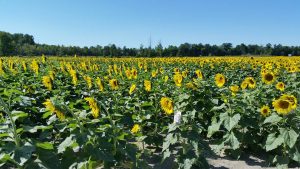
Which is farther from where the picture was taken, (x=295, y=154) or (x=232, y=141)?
(x=232, y=141)

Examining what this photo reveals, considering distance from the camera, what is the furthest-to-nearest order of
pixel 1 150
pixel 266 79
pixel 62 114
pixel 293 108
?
pixel 266 79 < pixel 293 108 < pixel 62 114 < pixel 1 150

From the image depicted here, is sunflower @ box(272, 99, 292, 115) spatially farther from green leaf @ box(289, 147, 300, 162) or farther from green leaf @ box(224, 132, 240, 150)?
green leaf @ box(224, 132, 240, 150)

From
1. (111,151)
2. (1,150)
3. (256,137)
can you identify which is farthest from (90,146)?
(256,137)

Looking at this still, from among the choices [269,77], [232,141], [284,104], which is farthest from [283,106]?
[269,77]

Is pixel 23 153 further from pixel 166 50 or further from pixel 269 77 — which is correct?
pixel 166 50

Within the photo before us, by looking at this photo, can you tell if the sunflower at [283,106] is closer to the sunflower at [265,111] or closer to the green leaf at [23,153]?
the sunflower at [265,111]

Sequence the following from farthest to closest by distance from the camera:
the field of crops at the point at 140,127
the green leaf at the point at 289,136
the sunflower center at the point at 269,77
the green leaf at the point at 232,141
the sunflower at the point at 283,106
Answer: the sunflower center at the point at 269,77, the green leaf at the point at 232,141, the sunflower at the point at 283,106, the green leaf at the point at 289,136, the field of crops at the point at 140,127

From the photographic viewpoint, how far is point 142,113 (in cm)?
555

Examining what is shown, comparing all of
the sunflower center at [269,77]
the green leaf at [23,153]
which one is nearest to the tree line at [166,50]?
the sunflower center at [269,77]

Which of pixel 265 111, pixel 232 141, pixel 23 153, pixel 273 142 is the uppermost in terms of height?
pixel 23 153

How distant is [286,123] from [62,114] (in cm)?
282

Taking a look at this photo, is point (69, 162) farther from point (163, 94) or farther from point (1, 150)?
point (163, 94)

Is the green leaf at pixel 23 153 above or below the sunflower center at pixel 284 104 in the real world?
below

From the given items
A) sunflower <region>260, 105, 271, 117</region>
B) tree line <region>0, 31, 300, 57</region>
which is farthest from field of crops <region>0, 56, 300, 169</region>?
tree line <region>0, 31, 300, 57</region>
